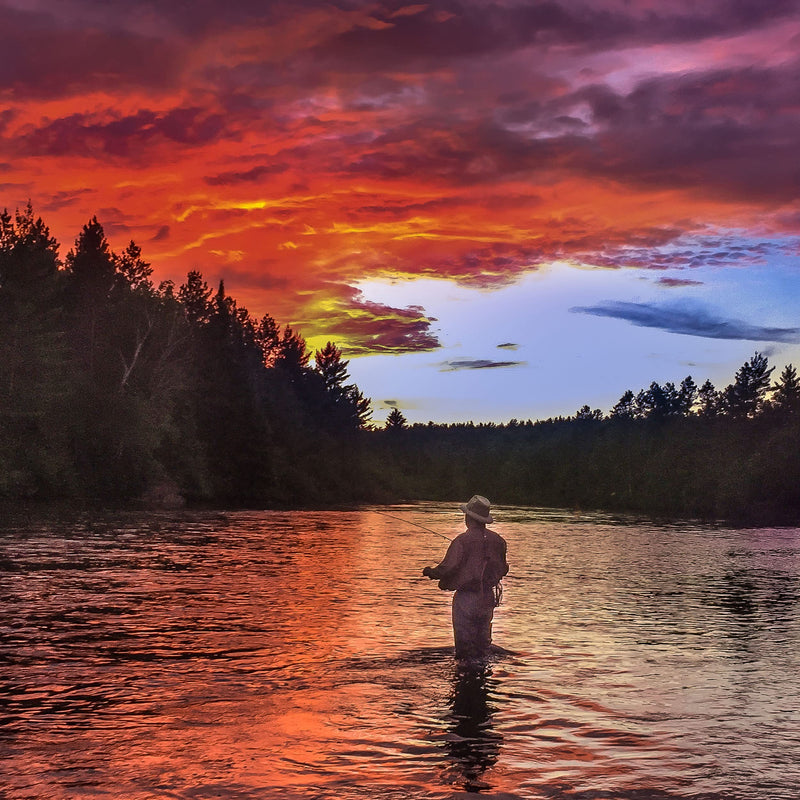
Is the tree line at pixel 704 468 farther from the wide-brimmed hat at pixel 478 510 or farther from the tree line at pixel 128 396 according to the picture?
the wide-brimmed hat at pixel 478 510

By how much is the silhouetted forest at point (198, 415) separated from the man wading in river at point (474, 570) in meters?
51.4

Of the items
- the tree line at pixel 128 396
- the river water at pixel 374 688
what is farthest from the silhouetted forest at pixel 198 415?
the river water at pixel 374 688

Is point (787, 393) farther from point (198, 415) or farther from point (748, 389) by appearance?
point (198, 415)

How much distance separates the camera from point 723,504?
380 ft

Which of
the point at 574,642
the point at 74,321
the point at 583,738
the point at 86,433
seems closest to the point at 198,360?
the point at 74,321

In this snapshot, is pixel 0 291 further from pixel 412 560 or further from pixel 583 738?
pixel 583 738

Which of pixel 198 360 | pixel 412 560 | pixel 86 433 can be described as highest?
pixel 198 360

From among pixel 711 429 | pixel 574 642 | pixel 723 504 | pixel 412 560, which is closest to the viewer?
pixel 574 642

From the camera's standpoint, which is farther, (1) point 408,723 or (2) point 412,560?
(2) point 412,560

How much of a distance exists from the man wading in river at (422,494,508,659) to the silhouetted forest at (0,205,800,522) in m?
51.4

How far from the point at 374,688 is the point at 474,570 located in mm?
2088

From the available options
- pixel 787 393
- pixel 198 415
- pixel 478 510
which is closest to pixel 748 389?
pixel 787 393

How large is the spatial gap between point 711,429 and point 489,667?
157422 mm

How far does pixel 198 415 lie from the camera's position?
104 meters
